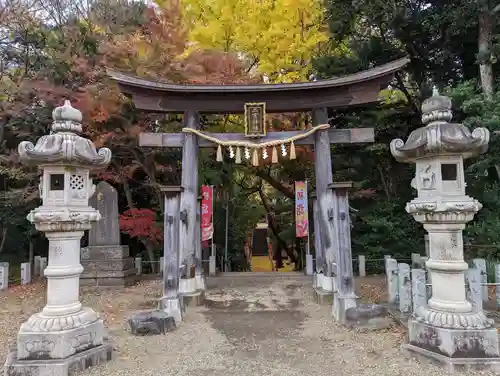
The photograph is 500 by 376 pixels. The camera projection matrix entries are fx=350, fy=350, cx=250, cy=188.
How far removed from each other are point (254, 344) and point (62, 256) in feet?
10.2

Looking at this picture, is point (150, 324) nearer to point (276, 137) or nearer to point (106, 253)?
point (276, 137)

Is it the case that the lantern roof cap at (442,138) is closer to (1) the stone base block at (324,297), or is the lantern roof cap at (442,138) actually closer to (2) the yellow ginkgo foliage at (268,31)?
(1) the stone base block at (324,297)

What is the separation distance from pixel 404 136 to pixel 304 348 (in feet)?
30.0

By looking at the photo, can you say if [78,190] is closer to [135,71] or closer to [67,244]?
[67,244]

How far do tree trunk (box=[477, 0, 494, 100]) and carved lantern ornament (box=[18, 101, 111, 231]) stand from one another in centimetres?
979

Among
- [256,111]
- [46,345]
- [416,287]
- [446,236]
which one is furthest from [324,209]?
[46,345]

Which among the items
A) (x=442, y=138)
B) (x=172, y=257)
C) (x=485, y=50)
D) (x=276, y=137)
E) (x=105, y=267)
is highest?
(x=485, y=50)

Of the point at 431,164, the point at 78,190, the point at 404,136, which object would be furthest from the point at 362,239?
the point at 78,190

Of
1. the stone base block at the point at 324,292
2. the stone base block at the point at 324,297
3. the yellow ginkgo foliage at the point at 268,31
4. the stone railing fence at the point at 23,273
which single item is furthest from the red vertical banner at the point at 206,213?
the stone railing fence at the point at 23,273

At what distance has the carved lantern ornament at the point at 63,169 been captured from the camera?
4602mm

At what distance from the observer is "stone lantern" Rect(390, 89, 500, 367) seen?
4328 millimetres

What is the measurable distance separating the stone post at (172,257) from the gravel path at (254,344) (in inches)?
16.2

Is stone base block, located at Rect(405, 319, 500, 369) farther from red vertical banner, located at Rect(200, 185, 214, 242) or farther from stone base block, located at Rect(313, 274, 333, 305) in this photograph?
red vertical banner, located at Rect(200, 185, 214, 242)

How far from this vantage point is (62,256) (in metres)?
4.75
